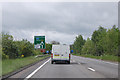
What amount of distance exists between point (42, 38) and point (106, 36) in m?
38.0

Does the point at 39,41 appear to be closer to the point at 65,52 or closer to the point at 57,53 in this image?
the point at 57,53

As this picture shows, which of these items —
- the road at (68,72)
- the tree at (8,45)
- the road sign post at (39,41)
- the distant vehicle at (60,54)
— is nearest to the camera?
the road at (68,72)

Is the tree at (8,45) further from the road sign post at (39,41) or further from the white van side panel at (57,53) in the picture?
the white van side panel at (57,53)

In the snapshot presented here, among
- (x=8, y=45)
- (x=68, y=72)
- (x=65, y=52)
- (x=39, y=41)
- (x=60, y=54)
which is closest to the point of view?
(x=68, y=72)

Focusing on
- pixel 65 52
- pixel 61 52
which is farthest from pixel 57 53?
pixel 65 52

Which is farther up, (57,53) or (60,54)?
(57,53)

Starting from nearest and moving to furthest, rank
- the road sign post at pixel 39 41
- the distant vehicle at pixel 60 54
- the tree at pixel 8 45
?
the distant vehicle at pixel 60 54 → the road sign post at pixel 39 41 → the tree at pixel 8 45

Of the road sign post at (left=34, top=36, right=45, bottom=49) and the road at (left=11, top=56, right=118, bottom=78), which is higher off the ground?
the road sign post at (left=34, top=36, right=45, bottom=49)

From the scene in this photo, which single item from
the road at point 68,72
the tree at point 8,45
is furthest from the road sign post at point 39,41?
the road at point 68,72

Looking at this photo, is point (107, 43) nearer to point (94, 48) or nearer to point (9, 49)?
point (94, 48)

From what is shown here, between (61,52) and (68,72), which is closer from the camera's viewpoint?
(68,72)

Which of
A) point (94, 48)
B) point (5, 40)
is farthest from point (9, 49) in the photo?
point (94, 48)

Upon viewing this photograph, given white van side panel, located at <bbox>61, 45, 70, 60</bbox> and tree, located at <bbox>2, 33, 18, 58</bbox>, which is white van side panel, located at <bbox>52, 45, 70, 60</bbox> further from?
tree, located at <bbox>2, 33, 18, 58</bbox>

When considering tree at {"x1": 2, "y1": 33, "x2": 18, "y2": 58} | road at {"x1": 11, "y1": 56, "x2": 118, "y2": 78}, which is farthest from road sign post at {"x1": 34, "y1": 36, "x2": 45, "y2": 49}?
road at {"x1": 11, "y1": 56, "x2": 118, "y2": 78}
